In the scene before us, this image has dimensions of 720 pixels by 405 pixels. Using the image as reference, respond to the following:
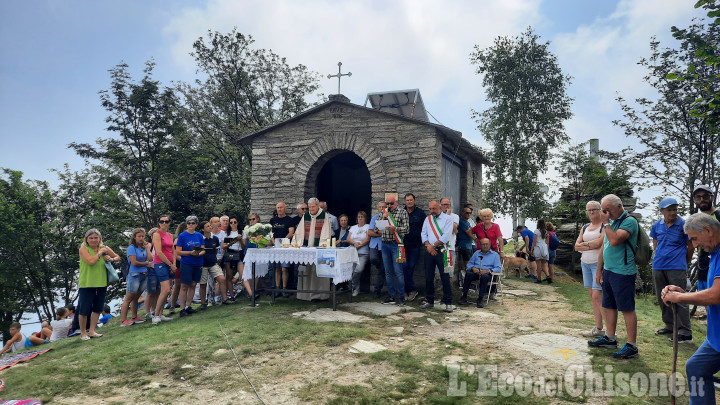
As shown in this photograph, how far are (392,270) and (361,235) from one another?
1042 mm

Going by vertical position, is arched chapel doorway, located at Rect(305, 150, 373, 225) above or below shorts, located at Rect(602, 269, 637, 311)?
above

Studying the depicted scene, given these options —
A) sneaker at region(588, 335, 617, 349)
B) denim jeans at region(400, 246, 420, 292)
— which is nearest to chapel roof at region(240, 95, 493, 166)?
denim jeans at region(400, 246, 420, 292)

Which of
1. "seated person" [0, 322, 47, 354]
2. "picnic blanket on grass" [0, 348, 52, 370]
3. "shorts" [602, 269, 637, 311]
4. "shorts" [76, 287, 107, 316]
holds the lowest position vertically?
"seated person" [0, 322, 47, 354]

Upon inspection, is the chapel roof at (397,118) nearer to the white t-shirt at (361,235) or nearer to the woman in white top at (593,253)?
the white t-shirt at (361,235)

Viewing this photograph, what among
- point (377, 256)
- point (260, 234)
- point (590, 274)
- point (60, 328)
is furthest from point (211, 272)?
point (590, 274)

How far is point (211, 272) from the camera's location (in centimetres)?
758

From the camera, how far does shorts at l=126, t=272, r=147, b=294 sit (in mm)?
6730

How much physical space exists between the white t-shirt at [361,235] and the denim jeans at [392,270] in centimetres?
71

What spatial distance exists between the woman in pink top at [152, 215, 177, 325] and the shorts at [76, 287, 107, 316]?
838 millimetres

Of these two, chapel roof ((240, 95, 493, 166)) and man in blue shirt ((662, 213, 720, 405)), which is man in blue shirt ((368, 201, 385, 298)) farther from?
man in blue shirt ((662, 213, 720, 405))

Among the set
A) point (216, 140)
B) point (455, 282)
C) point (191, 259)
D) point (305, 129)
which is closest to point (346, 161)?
point (305, 129)

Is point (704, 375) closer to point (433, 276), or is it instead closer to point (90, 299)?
point (433, 276)

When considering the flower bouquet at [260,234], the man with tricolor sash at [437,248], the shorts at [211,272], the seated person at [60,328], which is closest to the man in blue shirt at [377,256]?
the man with tricolor sash at [437,248]

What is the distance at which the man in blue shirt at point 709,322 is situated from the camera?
255cm
